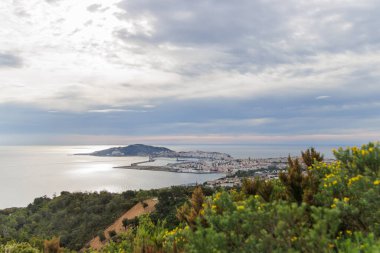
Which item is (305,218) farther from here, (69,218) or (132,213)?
(69,218)

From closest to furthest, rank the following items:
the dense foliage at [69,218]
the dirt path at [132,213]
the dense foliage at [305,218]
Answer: the dense foliage at [305,218]
the dirt path at [132,213]
the dense foliage at [69,218]

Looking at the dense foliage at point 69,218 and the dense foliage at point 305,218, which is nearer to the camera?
the dense foliage at point 305,218

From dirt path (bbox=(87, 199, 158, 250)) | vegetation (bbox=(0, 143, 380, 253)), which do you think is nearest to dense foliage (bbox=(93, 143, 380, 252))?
vegetation (bbox=(0, 143, 380, 253))

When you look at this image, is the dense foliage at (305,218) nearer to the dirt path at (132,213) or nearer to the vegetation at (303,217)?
the vegetation at (303,217)

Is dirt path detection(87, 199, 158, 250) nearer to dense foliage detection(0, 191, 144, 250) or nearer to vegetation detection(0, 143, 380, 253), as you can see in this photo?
dense foliage detection(0, 191, 144, 250)

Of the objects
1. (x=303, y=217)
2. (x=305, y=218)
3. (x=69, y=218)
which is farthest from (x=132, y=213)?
(x=303, y=217)

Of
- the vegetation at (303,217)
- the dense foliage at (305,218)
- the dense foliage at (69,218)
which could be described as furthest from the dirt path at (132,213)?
the dense foliage at (305,218)

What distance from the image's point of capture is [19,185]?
118m

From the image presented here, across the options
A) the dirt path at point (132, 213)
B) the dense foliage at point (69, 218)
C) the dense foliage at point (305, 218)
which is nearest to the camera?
the dense foliage at point (305, 218)

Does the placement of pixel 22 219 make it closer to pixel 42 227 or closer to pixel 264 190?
pixel 42 227

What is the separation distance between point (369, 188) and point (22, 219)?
47.2m

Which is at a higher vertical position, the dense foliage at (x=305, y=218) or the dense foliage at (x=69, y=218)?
the dense foliage at (x=305, y=218)

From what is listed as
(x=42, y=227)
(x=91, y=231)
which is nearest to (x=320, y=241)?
(x=91, y=231)

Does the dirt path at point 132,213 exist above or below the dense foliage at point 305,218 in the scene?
below
